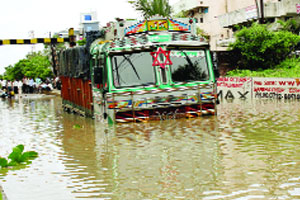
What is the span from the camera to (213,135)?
11.8 metres

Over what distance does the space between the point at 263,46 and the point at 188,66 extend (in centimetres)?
1795

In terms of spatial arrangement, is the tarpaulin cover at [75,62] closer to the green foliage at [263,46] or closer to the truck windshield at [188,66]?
the truck windshield at [188,66]

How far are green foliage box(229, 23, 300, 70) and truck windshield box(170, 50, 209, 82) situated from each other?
17534mm

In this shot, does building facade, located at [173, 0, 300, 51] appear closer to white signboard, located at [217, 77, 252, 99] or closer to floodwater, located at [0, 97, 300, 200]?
white signboard, located at [217, 77, 252, 99]

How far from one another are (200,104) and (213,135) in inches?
119

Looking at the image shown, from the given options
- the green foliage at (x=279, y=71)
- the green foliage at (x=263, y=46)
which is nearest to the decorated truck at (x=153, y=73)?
the green foliage at (x=279, y=71)

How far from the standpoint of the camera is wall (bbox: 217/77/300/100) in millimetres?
23078

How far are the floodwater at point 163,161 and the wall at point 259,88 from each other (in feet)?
27.5

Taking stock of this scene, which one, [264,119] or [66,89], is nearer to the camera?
[264,119]

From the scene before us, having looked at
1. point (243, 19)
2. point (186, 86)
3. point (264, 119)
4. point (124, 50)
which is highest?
point (243, 19)

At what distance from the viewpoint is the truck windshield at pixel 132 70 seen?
14109 mm

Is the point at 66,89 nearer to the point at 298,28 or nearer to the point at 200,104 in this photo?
the point at 200,104

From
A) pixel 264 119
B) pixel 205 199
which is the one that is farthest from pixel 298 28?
pixel 205 199

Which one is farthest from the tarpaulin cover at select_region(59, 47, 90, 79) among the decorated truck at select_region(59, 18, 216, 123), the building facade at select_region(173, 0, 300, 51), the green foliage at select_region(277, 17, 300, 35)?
the building facade at select_region(173, 0, 300, 51)
